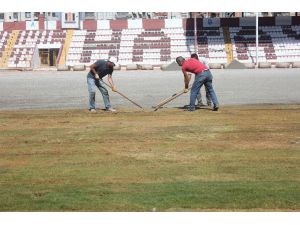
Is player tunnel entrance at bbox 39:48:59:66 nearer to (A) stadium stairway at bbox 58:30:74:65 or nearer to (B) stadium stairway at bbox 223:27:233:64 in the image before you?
(A) stadium stairway at bbox 58:30:74:65

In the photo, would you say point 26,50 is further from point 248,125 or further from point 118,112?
point 248,125

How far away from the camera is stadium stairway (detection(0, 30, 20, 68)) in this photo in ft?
176

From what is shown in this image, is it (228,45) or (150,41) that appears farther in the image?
(150,41)

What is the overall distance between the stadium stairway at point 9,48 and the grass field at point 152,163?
43339 millimetres

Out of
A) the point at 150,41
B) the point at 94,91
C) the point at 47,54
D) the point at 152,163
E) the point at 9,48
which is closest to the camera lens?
the point at 152,163

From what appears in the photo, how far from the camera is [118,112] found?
13.2 meters

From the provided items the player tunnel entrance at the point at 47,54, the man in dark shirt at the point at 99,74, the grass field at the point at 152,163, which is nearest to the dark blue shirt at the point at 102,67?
the man in dark shirt at the point at 99,74

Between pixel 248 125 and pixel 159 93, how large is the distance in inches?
354

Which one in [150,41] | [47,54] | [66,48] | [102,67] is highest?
[150,41]

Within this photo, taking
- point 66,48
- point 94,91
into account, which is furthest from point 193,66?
point 66,48

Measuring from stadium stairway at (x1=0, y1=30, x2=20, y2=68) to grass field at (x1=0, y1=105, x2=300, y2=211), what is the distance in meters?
43.3

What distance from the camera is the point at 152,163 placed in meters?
7.29

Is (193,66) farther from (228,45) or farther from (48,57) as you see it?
(48,57)

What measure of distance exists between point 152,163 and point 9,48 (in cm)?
5102
